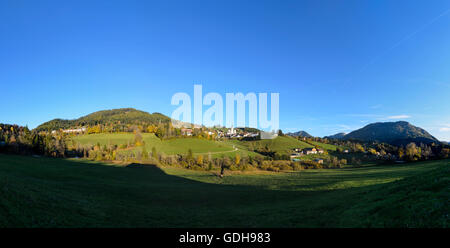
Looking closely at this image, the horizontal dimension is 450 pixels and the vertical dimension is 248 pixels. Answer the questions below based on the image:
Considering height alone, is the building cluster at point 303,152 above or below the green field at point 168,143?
below

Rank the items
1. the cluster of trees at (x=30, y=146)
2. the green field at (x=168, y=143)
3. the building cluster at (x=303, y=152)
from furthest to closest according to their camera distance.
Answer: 1. the building cluster at (x=303, y=152)
2. the green field at (x=168, y=143)
3. the cluster of trees at (x=30, y=146)

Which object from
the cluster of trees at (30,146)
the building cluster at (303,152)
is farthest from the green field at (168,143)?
the building cluster at (303,152)

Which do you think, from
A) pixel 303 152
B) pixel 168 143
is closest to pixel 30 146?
pixel 168 143

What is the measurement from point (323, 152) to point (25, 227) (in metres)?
177

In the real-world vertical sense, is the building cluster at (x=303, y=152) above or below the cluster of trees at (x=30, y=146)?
below

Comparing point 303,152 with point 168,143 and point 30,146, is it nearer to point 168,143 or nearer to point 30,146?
point 168,143

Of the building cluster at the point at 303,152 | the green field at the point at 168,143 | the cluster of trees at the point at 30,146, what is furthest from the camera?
the building cluster at the point at 303,152

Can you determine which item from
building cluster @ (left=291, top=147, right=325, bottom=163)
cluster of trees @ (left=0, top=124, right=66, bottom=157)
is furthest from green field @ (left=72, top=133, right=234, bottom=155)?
building cluster @ (left=291, top=147, right=325, bottom=163)

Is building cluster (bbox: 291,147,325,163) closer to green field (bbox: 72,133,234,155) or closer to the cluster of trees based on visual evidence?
green field (bbox: 72,133,234,155)

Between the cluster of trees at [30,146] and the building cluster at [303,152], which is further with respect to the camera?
the building cluster at [303,152]

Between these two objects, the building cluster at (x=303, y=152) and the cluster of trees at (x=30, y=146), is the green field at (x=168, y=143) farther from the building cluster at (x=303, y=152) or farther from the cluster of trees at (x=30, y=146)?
the building cluster at (x=303, y=152)
